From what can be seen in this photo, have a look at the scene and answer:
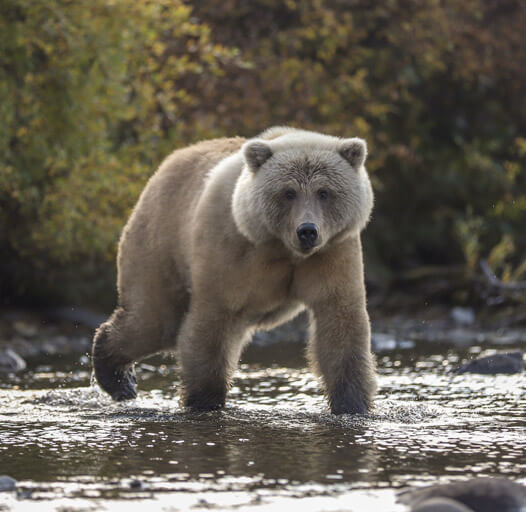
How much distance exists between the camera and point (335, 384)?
18.1ft

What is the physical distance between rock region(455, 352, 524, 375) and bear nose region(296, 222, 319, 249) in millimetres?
2705

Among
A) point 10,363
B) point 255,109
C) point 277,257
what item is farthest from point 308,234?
point 255,109

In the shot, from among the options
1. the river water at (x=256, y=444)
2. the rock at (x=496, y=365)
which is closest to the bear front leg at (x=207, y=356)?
the river water at (x=256, y=444)

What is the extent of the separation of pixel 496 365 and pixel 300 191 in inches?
106

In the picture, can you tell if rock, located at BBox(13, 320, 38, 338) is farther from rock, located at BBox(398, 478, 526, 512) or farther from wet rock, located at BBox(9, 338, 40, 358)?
rock, located at BBox(398, 478, 526, 512)

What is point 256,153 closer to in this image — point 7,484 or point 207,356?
point 207,356

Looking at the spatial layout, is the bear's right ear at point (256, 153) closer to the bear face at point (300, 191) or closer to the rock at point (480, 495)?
the bear face at point (300, 191)

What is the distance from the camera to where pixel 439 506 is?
134 inches

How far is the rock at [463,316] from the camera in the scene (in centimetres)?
1102

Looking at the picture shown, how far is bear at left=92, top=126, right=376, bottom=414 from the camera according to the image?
5.21 metres

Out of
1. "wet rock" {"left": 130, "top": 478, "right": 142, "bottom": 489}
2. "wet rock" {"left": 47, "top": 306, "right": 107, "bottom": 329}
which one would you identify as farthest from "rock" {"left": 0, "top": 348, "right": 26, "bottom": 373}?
"wet rock" {"left": 130, "top": 478, "right": 142, "bottom": 489}

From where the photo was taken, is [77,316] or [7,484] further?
[77,316]

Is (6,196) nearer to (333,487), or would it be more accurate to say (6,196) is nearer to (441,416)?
(441,416)

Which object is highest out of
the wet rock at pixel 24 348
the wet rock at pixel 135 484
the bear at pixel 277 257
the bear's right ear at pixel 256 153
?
the bear's right ear at pixel 256 153
